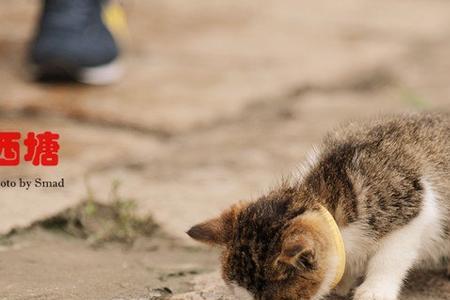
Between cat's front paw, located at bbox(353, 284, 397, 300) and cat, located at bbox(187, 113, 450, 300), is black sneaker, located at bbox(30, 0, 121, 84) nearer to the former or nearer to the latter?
cat, located at bbox(187, 113, 450, 300)

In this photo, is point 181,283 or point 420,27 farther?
point 420,27

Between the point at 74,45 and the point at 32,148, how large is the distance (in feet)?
3.48

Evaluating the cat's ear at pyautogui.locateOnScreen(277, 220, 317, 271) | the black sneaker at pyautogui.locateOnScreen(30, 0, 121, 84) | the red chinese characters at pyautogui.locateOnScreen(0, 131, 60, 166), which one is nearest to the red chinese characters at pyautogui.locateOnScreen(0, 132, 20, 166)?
the red chinese characters at pyautogui.locateOnScreen(0, 131, 60, 166)

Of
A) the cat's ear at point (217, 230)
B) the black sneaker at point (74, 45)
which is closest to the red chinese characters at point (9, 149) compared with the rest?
the black sneaker at point (74, 45)

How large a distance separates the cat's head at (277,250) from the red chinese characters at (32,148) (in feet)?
4.49

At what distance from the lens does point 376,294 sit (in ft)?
8.26

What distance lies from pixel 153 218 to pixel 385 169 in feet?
3.15

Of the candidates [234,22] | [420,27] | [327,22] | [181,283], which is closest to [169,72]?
[234,22]

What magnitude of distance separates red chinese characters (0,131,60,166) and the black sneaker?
2.65ft

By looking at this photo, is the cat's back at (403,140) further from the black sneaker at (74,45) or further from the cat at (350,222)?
the black sneaker at (74,45)

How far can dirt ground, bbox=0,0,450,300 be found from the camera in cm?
279

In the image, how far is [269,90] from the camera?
464 centimetres

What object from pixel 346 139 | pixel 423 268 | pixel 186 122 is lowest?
pixel 423 268

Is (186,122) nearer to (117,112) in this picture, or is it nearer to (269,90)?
(117,112)
